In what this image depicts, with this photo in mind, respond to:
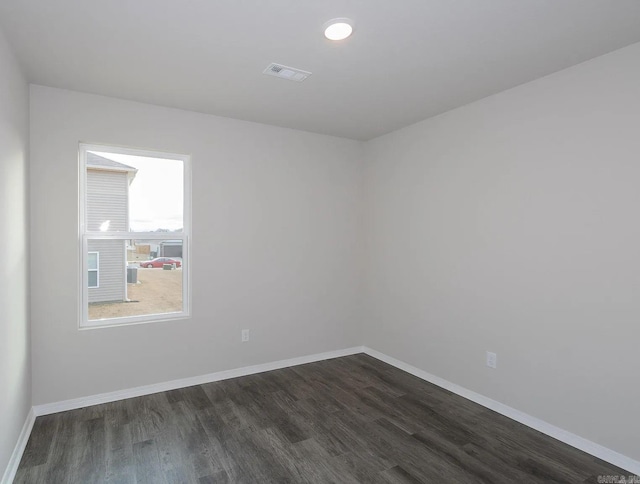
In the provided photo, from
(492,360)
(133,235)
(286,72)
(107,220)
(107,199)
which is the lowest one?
(492,360)

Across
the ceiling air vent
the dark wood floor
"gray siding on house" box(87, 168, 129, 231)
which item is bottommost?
the dark wood floor

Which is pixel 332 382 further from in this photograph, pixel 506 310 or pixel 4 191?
pixel 4 191

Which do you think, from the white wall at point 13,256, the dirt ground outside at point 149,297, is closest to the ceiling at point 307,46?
the white wall at point 13,256

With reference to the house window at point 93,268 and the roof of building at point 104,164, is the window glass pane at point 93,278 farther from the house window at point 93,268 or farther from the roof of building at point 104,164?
the roof of building at point 104,164

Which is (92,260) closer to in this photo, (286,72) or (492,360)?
(286,72)

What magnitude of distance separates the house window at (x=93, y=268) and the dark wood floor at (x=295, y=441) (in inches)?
40.4

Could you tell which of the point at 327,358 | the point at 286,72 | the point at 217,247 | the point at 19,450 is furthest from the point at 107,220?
the point at 327,358

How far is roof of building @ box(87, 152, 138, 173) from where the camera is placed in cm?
319

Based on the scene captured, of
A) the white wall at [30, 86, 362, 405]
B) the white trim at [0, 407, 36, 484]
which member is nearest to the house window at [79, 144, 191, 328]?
the white wall at [30, 86, 362, 405]

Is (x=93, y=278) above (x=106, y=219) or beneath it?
beneath

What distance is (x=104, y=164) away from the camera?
10.7 feet

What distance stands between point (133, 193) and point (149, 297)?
95 cm

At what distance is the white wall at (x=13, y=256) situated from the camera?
6.82 ft

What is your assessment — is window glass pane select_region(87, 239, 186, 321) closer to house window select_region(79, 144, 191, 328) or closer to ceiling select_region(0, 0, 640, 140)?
house window select_region(79, 144, 191, 328)
